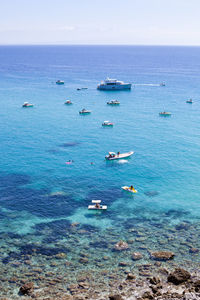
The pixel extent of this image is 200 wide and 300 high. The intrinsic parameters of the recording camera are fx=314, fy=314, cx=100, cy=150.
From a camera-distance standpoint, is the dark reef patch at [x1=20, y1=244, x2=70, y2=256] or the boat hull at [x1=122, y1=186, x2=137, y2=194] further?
the boat hull at [x1=122, y1=186, x2=137, y2=194]

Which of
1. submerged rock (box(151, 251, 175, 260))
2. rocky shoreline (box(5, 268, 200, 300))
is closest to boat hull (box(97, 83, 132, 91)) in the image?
submerged rock (box(151, 251, 175, 260))

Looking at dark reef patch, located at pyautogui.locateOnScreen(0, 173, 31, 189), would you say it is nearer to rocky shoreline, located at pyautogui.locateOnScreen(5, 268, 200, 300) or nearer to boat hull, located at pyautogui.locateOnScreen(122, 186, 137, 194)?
boat hull, located at pyautogui.locateOnScreen(122, 186, 137, 194)

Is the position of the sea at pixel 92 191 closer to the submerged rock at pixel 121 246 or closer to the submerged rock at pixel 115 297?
the submerged rock at pixel 121 246

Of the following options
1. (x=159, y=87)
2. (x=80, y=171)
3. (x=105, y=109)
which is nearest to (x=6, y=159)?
(x=80, y=171)

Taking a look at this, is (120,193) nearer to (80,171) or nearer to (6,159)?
(80,171)

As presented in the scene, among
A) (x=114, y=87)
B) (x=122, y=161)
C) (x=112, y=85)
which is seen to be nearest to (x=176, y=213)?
(x=122, y=161)

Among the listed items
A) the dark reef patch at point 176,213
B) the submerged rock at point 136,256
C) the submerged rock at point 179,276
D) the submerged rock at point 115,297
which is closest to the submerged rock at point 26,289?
the submerged rock at point 115,297

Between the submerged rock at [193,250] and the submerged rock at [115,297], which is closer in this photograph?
the submerged rock at [115,297]
